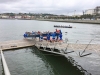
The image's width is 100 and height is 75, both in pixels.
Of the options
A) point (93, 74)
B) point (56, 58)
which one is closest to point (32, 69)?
point (56, 58)

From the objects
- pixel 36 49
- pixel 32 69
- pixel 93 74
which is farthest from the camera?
pixel 36 49

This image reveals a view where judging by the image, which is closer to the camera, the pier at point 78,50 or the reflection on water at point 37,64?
the pier at point 78,50

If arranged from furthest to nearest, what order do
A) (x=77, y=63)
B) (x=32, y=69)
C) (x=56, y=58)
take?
(x=56, y=58), (x=77, y=63), (x=32, y=69)

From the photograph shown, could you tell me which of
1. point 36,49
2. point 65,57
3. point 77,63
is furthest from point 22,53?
point 77,63

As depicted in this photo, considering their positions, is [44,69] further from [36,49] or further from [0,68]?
[36,49]

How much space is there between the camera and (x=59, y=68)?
23391 mm

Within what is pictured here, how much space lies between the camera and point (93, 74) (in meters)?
21.0

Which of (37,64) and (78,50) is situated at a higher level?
(78,50)

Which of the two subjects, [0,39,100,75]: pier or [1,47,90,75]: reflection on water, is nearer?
[0,39,100,75]: pier

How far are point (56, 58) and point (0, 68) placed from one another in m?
8.65

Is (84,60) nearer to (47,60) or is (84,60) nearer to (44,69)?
(47,60)

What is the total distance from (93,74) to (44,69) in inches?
242

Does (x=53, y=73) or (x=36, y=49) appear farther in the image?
(x=36, y=49)

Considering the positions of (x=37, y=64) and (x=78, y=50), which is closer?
(x=78, y=50)
